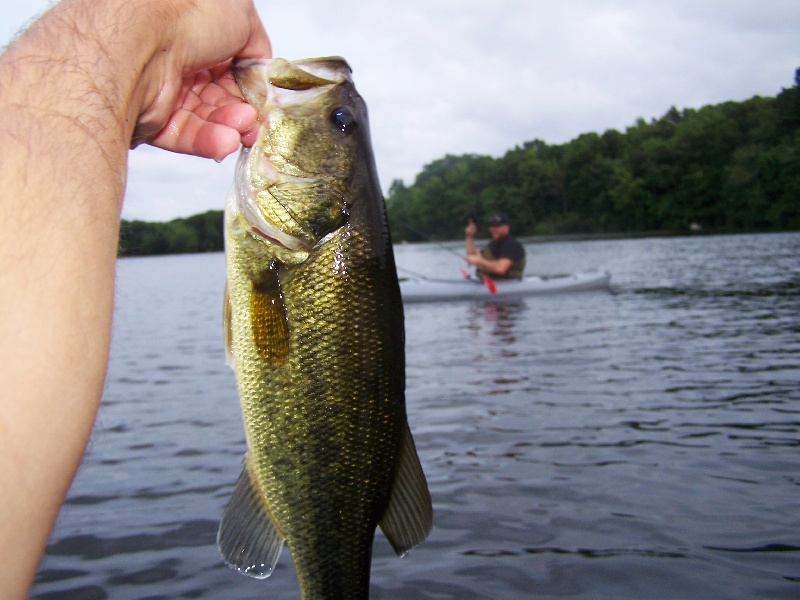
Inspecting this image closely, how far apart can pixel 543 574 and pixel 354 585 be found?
2691mm

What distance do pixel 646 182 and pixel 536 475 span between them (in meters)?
87.5

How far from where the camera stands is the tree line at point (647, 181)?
7419cm

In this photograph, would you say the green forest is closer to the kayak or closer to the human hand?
the kayak

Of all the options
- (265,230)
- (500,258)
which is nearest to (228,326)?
(265,230)

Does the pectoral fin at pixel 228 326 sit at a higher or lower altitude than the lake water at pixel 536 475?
higher

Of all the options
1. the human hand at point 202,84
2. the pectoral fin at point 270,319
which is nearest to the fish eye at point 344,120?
the human hand at point 202,84

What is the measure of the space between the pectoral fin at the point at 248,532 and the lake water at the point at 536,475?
1.74 feet

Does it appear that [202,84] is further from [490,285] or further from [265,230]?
[490,285]

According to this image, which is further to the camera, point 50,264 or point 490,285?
point 490,285

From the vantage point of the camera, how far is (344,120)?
204 cm

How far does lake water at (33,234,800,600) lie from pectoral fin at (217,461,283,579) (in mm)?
530

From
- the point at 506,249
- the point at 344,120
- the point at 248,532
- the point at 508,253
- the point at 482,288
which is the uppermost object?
the point at 344,120

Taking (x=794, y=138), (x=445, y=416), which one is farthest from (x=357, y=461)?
(x=794, y=138)

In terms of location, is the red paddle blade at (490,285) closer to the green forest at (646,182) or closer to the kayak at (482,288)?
the kayak at (482,288)
